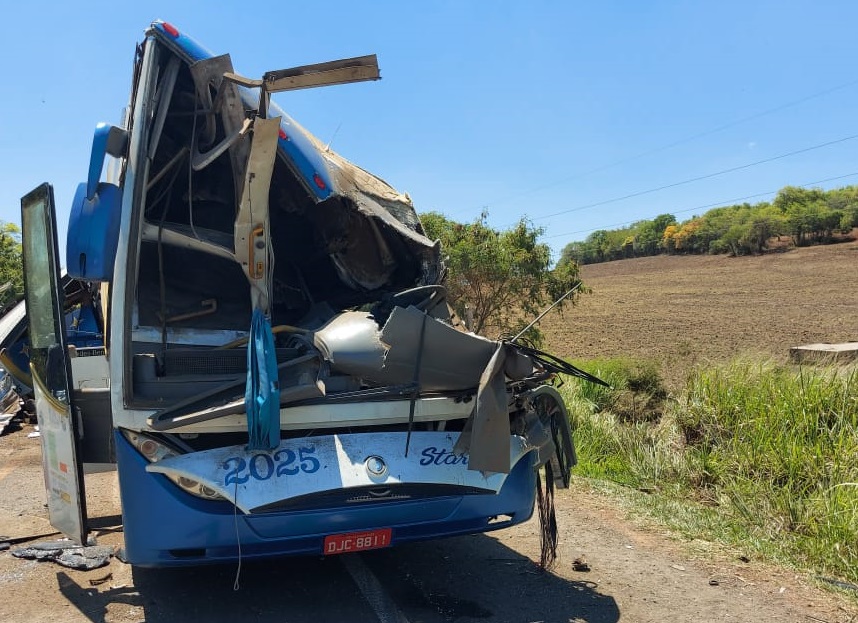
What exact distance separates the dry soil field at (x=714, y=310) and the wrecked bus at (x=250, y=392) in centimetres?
669

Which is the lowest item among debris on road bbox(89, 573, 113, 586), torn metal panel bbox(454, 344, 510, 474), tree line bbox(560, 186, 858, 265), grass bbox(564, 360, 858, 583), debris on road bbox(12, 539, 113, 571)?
grass bbox(564, 360, 858, 583)

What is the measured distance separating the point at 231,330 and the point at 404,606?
2034mm

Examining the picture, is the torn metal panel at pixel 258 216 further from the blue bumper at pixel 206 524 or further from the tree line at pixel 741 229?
the tree line at pixel 741 229

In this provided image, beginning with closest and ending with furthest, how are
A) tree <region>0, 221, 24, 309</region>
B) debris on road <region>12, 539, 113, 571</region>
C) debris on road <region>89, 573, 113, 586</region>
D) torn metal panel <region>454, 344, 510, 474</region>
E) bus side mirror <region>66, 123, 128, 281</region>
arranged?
torn metal panel <region>454, 344, 510, 474</region>
bus side mirror <region>66, 123, 128, 281</region>
debris on road <region>89, 573, 113, 586</region>
debris on road <region>12, 539, 113, 571</region>
tree <region>0, 221, 24, 309</region>

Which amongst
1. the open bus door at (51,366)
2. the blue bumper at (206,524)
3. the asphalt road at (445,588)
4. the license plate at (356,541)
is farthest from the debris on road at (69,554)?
the license plate at (356,541)

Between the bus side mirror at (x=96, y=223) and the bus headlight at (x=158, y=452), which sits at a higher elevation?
the bus side mirror at (x=96, y=223)

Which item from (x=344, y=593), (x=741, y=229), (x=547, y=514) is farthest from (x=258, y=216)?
(x=741, y=229)

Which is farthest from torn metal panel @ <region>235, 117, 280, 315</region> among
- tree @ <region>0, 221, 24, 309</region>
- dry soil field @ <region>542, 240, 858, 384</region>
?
tree @ <region>0, 221, 24, 309</region>

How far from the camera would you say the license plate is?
3.54 m

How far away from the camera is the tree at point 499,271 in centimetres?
1129

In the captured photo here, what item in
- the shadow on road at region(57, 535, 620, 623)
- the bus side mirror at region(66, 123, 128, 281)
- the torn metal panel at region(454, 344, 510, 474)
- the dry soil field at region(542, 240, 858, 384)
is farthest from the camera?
the dry soil field at region(542, 240, 858, 384)

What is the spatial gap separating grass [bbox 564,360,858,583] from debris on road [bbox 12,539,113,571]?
4.22 meters

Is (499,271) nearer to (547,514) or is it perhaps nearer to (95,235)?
(547,514)

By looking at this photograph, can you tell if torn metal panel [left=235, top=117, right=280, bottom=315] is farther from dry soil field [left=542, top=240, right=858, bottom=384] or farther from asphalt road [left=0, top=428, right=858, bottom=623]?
dry soil field [left=542, top=240, right=858, bottom=384]
